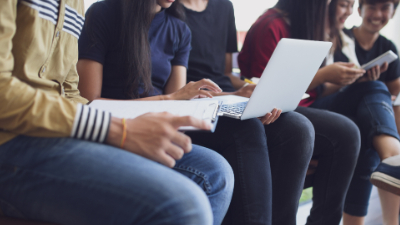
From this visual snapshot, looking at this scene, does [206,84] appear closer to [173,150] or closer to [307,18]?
[173,150]

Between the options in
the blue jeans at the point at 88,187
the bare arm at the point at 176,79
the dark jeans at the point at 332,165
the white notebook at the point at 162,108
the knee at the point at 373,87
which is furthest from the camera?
the knee at the point at 373,87

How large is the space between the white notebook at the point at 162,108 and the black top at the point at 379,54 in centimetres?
102

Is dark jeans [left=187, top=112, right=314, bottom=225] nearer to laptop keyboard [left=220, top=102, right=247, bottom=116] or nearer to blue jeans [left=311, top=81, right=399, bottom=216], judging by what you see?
laptop keyboard [left=220, top=102, right=247, bottom=116]

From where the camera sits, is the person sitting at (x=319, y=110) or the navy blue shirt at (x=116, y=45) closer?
the navy blue shirt at (x=116, y=45)

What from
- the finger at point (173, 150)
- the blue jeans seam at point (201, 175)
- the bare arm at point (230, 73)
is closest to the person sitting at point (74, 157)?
the finger at point (173, 150)

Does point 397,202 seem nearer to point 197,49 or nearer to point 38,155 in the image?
point 197,49

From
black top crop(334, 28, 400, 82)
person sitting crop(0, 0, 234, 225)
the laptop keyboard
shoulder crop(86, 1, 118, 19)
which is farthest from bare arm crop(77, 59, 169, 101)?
black top crop(334, 28, 400, 82)

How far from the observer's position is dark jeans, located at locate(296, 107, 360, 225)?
97 cm

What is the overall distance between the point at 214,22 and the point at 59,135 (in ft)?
3.17

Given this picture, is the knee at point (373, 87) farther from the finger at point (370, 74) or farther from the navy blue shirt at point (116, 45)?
the navy blue shirt at point (116, 45)

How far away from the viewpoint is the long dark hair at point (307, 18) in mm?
1255

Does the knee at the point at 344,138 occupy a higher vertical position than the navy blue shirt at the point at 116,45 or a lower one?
Result: lower

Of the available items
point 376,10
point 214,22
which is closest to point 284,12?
point 214,22

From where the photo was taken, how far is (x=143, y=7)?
2.95 feet
